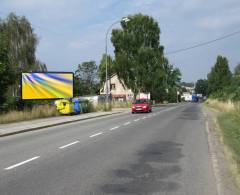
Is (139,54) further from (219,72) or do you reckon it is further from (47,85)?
(219,72)

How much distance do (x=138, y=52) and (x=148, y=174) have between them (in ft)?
196

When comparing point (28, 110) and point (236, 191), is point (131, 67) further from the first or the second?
point (236, 191)

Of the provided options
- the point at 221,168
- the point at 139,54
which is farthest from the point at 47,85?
the point at 139,54

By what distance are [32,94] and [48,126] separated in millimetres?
11916

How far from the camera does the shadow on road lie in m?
6.64

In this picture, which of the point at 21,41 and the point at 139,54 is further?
the point at 139,54

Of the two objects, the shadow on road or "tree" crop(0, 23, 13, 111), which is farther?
"tree" crop(0, 23, 13, 111)

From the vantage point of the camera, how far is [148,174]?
7930 millimetres

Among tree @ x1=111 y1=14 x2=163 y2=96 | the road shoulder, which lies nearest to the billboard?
the road shoulder

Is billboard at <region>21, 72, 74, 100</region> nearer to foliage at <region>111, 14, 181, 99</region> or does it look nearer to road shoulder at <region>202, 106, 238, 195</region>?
road shoulder at <region>202, 106, 238, 195</region>

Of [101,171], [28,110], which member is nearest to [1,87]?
[28,110]

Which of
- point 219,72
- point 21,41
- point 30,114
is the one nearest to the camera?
point 30,114

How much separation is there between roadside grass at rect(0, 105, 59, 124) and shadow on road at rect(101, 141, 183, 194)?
1637cm

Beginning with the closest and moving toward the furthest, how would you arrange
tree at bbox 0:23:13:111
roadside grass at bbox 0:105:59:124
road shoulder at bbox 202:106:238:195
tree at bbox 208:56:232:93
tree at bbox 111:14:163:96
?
road shoulder at bbox 202:106:238:195 → roadside grass at bbox 0:105:59:124 → tree at bbox 0:23:13:111 → tree at bbox 111:14:163:96 → tree at bbox 208:56:232:93
